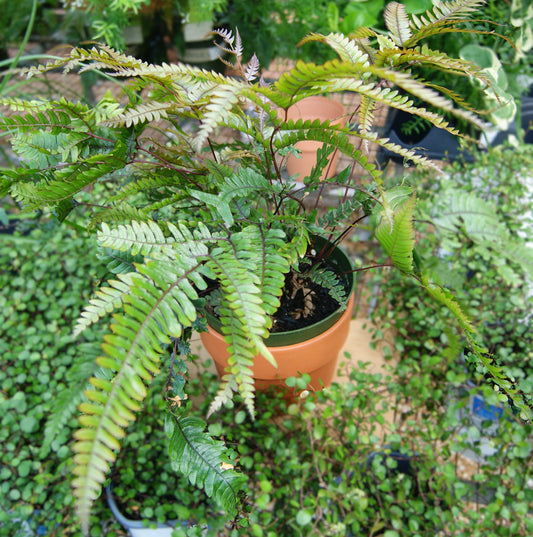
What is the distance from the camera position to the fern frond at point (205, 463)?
0.57m

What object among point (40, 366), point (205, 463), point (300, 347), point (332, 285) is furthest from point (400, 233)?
point (40, 366)

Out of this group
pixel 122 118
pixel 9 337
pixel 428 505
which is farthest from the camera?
pixel 9 337

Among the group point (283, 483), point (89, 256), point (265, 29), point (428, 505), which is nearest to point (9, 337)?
point (89, 256)

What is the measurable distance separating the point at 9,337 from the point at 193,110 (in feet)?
3.23

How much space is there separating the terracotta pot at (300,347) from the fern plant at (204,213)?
0.09 m

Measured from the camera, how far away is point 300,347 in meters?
0.74

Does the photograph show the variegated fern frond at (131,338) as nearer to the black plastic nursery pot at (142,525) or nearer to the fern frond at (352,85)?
the fern frond at (352,85)

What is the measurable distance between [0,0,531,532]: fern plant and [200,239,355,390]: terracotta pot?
0.30 ft

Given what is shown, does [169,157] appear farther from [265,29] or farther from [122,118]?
[265,29]

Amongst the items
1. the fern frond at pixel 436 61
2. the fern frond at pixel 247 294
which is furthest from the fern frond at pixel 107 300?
the fern frond at pixel 436 61

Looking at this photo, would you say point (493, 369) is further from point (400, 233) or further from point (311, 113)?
point (311, 113)

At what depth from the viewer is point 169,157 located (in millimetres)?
754

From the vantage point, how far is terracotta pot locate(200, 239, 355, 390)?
0.74m

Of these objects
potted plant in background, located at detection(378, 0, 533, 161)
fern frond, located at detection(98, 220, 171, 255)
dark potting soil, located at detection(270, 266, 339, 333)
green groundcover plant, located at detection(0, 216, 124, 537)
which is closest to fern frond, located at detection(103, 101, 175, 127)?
fern frond, located at detection(98, 220, 171, 255)
